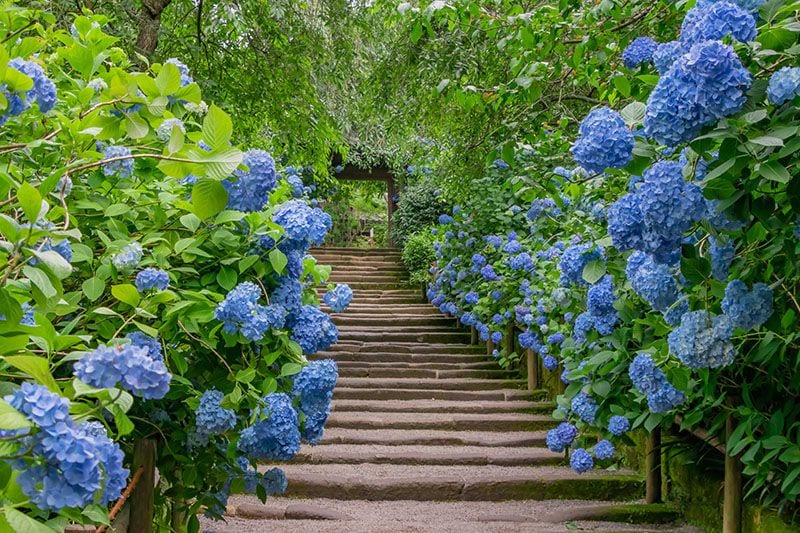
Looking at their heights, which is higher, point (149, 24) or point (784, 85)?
point (149, 24)

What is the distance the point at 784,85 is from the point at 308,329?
1224 mm

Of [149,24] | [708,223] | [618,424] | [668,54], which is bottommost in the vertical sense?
[618,424]

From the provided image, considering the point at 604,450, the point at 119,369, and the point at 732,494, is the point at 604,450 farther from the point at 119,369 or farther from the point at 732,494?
the point at 119,369

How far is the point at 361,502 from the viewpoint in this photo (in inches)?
180

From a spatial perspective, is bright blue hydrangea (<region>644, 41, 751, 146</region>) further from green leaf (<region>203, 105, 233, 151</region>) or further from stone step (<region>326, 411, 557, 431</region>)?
stone step (<region>326, 411, 557, 431</region>)

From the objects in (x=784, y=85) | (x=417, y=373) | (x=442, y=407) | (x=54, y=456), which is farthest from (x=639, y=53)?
(x=417, y=373)

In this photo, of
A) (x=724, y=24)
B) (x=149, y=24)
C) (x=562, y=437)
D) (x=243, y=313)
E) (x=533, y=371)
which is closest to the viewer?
(x=724, y=24)

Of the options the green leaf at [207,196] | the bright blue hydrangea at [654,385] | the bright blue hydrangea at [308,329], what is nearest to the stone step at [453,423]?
the bright blue hydrangea at [654,385]

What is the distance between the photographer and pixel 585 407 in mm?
3719

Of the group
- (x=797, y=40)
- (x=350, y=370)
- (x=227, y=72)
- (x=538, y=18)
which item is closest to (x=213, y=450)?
(x=797, y=40)

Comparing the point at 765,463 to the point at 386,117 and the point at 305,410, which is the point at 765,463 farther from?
the point at 386,117

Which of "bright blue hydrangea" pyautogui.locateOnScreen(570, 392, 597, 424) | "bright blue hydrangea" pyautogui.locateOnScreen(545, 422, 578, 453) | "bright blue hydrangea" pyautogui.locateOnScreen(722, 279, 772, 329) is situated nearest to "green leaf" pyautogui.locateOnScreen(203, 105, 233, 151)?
"bright blue hydrangea" pyautogui.locateOnScreen(722, 279, 772, 329)

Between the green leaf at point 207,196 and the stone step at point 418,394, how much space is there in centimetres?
566

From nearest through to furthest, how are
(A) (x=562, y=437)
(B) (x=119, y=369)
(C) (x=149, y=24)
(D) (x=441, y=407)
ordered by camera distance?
(B) (x=119, y=369) < (A) (x=562, y=437) < (C) (x=149, y=24) < (D) (x=441, y=407)
